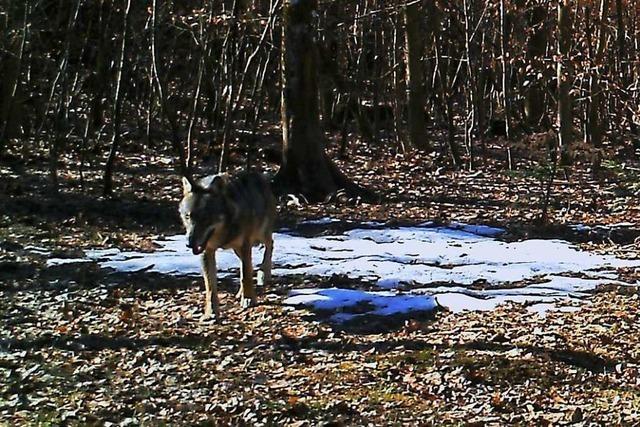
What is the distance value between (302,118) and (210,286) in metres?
8.45

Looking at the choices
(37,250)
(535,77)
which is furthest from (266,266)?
(535,77)

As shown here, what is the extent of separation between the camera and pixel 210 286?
9250mm

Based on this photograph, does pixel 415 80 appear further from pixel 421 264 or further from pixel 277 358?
pixel 277 358

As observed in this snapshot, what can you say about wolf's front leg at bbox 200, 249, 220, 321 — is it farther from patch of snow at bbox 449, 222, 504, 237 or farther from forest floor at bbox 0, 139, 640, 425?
patch of snow at bbox 449, 222, 504, 237

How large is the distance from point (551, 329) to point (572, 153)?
20.2ft

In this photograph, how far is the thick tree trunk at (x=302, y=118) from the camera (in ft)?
55.8

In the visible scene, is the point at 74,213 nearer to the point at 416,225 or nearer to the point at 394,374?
the point at 416,225

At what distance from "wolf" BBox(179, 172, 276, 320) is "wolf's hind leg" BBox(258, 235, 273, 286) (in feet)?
1.11

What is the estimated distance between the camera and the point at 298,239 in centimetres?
1334

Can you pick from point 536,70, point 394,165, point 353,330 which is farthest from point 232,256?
point 536,70

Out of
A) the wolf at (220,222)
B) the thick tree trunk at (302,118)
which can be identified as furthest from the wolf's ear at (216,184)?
the thick tree trunk at (302,118)

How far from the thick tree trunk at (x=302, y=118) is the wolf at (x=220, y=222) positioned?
274 inches

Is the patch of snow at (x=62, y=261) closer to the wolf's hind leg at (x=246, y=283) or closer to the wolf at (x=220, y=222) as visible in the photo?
the wolf at (x=220, y=222)

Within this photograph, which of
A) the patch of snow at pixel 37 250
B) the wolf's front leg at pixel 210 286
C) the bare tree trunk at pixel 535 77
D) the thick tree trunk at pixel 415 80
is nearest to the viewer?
the wolf's front leg at pixel 210 286
